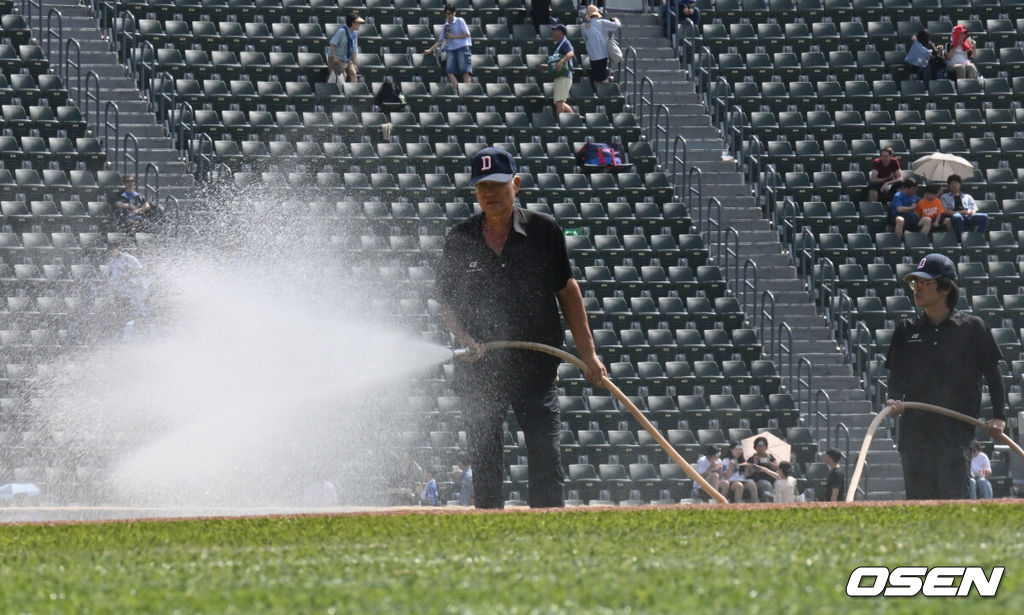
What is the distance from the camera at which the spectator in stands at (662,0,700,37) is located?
2555cm

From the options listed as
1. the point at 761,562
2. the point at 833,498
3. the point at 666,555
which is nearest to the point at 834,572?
the point at 761,562

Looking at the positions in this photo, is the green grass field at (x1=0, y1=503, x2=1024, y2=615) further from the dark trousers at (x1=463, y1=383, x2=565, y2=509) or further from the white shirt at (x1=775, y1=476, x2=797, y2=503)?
the white shirt at (x1=775, y1=476, x2=797, y2=503)

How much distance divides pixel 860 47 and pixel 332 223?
9.54 m

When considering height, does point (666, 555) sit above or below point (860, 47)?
above

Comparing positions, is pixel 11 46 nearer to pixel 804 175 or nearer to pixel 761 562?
pixel 804 175

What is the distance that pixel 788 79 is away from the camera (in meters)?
24.9

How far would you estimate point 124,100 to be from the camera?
2236cm

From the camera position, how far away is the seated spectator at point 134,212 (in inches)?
758

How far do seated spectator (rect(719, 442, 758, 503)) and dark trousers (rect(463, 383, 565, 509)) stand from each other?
866 centimetres

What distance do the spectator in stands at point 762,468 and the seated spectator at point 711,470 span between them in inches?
12.2

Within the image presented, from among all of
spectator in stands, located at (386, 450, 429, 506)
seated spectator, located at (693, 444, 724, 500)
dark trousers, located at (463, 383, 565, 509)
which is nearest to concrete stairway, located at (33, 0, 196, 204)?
spectator in stands, located at (386, 450, 429, 506)

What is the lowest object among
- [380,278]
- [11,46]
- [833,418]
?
[833,418]

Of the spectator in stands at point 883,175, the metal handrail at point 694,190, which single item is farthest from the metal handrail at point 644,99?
the spectator in stands at point 883,175

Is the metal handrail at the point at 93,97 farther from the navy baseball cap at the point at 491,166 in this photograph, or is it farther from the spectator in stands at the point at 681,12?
the navy baseball cap at the point at 491,166
